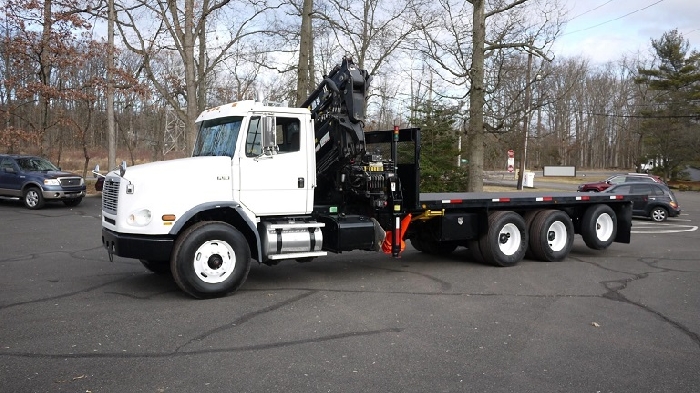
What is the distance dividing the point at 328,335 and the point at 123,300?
10.0 feet

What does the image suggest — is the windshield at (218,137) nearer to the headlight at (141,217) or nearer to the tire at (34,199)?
the headlight at (141,217)

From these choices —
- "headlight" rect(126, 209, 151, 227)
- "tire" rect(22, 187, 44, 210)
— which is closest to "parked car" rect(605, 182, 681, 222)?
"headlight" rect(126, 209, 151, 227)

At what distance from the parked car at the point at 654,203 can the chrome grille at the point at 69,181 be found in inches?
754

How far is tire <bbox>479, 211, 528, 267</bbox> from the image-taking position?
33.8 ft

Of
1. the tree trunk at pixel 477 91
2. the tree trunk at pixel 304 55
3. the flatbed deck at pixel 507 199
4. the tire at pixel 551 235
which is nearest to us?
the flatbed deck at pixel 507 199

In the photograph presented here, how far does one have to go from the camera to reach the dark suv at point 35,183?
795 inches

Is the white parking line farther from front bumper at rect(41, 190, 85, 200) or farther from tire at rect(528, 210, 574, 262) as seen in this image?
front bumper at rect(41, 190, 85, 200)

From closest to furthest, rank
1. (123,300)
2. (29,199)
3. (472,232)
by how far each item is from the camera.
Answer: (123,300), (472,232), (29,199)

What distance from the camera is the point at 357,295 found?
26.4ft

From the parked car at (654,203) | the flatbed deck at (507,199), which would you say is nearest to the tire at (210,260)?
the flatbed deck at (507,199)

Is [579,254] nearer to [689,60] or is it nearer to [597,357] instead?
[597,357]

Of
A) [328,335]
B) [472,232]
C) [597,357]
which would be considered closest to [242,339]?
[328,335]

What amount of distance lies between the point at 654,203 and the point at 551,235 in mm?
11781

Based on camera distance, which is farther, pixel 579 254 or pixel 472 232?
pixel 579 254
